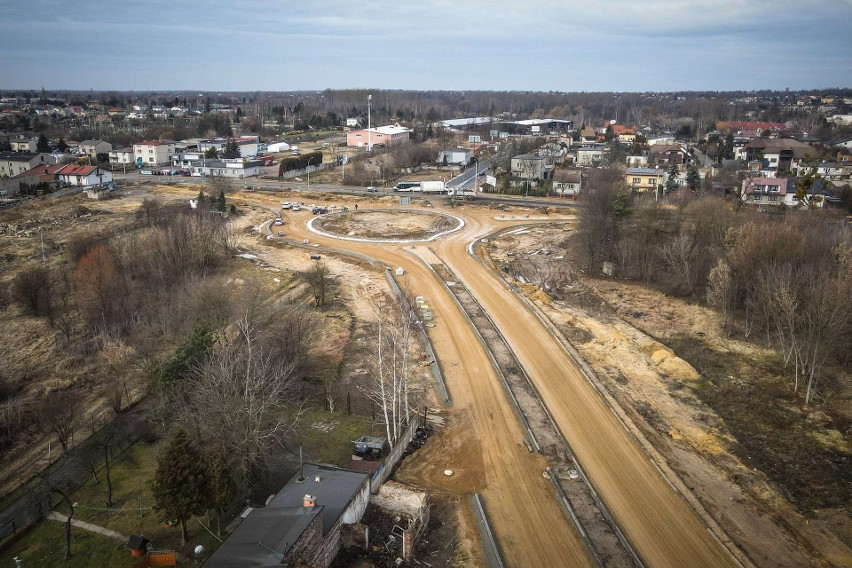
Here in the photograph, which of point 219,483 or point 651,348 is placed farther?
point 651,348

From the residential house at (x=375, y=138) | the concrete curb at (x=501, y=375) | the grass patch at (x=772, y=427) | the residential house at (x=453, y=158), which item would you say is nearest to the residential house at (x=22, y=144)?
the residential house at (x=375, y=138)

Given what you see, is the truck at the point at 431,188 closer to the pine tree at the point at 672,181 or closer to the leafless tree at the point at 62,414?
the pine tree at the point at 672,181

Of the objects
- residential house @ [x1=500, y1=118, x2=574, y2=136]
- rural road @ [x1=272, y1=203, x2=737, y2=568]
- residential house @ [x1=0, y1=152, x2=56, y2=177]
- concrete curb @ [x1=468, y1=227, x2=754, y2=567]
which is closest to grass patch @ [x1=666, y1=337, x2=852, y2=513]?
concrete curb @ [x1=468, y1=227, x2=754, y2=567]

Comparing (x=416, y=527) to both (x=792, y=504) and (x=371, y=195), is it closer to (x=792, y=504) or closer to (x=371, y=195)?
(x=792, y=504)

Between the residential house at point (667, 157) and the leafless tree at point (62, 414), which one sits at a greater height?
the residential house at point (667, 157)

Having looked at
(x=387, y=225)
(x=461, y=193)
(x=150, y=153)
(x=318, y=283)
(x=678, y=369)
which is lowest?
(x=678, y=369)

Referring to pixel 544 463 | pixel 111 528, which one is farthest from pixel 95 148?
pixel 544 463

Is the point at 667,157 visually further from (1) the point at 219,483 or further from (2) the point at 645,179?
(1) the point at 219,483

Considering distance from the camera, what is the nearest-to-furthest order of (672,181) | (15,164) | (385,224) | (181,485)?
1. (181,485)
2. (385,224)
3. (672,181)
4. (15,164)
